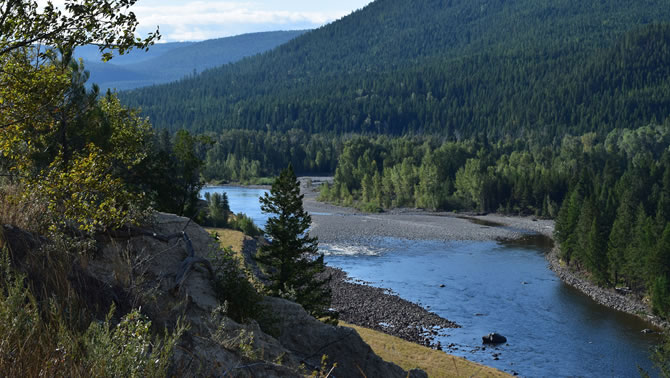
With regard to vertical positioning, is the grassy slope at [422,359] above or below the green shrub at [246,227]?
below

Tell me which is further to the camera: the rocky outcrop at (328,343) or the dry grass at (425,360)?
the dry grass at (425,360)

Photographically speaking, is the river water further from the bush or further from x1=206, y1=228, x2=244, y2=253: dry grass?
the bush

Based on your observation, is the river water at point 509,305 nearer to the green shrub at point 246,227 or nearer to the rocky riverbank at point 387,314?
the rocky riverbank at point 387,314

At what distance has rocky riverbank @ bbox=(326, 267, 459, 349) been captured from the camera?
5147 centimetres

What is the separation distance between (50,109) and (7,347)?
9860 mm

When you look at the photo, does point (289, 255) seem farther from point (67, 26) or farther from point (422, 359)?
point (67, 26)

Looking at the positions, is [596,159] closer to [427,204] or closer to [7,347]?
[427,204]

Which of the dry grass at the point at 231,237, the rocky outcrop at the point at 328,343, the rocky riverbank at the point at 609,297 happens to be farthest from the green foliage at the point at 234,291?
the dry grass at the point at 231,237

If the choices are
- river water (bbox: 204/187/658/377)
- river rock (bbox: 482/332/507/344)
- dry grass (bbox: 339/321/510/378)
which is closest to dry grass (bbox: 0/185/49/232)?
dry grass (bbox: 339/321/510/378)

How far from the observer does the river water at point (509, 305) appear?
4478 centimetres

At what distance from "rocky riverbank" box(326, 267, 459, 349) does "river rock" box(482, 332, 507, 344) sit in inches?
154

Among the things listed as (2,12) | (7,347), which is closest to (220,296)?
(2,12)

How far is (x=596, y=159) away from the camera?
173 metres

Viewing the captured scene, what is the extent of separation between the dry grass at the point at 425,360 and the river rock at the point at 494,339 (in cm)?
553
